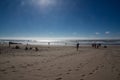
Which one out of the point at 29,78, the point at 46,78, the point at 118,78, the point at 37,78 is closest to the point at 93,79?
the point at 118,78

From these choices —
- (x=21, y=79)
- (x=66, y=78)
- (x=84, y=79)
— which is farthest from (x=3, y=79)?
(x=84, y=79)

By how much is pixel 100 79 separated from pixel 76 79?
134 centimetres

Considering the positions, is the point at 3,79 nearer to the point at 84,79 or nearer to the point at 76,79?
the point at 76,79

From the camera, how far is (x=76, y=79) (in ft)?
18.4

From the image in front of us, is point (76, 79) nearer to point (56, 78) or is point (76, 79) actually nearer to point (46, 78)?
point (56, 78)

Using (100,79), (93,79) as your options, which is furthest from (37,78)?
(100,79)

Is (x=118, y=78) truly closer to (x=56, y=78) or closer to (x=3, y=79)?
(x=56, y=78)

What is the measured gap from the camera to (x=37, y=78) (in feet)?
18.7

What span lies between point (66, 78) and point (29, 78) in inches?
80.5

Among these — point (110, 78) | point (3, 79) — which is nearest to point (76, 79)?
point (110, 78)

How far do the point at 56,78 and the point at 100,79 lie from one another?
2.44 metres

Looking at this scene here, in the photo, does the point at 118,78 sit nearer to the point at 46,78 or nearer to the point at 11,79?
the point at 46,78

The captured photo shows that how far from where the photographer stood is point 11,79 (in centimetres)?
545

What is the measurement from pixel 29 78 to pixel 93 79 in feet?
11.5
